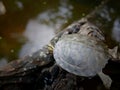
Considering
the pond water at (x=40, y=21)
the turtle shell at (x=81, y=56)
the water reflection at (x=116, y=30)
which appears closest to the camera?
the turtle shell at (x=81, y=56)

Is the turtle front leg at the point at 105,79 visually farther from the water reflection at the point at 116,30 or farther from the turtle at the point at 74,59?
the water reflection at the point at 116,30

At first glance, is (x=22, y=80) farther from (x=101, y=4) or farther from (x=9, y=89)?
(x=101, y=4)

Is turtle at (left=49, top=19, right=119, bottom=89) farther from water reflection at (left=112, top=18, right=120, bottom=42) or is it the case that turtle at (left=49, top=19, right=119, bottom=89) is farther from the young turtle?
water reflection at (left=112, top=18, right=120, bottom=42)

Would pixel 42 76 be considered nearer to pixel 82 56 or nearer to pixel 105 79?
pixel 82 56

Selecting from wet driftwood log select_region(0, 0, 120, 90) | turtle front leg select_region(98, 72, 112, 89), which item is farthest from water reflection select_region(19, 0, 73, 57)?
turtle front leg select_region(98, 72, 112, 89)

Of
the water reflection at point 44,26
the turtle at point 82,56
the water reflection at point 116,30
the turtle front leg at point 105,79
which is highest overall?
the water reflection at point 44,26

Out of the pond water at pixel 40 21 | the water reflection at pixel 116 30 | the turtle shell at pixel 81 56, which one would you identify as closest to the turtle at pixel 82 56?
the turtle shell at pixel 81 56

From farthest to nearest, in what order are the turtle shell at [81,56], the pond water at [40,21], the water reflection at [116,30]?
the water reflection at [116,30] → the pond water at [40,21] → the turtle shell at [81,56]

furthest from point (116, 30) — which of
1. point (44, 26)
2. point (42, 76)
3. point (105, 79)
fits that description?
point (42, 76)

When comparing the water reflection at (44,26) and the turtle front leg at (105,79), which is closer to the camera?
the turtle front leg at (105,79)

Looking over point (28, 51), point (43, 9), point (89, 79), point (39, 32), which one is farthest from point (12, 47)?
point (89, 79)
